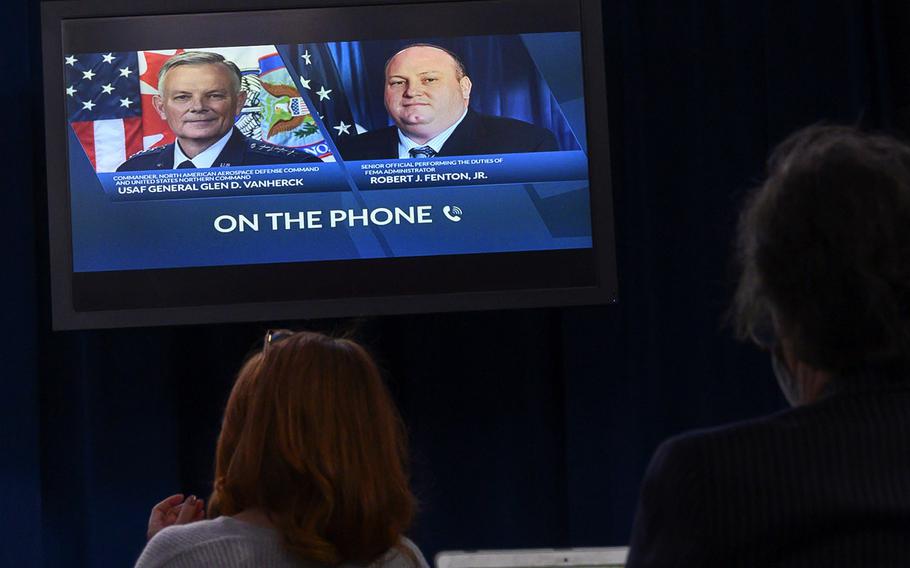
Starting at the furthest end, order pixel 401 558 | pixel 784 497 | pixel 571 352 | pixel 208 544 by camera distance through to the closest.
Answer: pixel 571 352
pixel 401 558
pixel 208 544
pixel 784 497

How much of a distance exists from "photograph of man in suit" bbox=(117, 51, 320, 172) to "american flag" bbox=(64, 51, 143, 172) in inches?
2.1

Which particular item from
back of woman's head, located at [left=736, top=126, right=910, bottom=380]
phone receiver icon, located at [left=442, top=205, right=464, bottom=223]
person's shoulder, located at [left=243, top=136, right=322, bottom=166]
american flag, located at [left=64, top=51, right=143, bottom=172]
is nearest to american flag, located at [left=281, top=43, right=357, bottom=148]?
person's shoulder, located at [left=243, top=136, right=322, bottom=166]

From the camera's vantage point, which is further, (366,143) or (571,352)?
(571,352)

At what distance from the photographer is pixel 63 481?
12.0 ft

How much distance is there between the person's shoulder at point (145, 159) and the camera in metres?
3.29

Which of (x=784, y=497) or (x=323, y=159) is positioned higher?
(x=323, y=159)

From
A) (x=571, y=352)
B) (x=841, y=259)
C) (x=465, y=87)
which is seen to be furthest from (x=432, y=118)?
(x=841, y=259)

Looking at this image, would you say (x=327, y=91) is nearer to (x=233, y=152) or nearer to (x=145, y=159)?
(x=233, y=152)

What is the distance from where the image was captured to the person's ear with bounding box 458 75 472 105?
131 inches

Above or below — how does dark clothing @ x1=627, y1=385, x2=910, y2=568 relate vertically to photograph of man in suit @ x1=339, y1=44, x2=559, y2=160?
below

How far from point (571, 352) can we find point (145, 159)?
1449 millimetres

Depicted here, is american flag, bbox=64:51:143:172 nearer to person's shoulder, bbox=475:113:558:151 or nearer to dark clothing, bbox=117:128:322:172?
dark clothing, bbox=117:128:322:172

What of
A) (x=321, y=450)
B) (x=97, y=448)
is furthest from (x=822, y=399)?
(x=97, y=448)

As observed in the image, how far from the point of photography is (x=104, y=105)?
329cm
